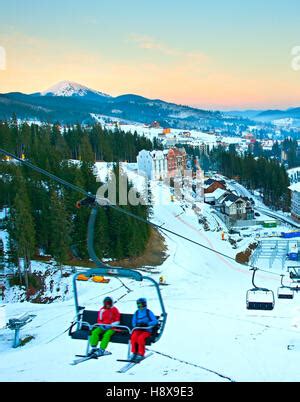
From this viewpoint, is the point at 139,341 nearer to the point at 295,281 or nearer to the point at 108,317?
the point at 108,317

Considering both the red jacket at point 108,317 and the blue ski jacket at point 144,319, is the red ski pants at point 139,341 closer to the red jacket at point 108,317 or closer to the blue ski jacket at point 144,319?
the blue ski jacket at point 144,319

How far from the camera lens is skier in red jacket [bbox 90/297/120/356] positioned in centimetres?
891

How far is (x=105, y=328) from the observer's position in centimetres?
905

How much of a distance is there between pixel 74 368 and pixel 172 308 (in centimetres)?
964

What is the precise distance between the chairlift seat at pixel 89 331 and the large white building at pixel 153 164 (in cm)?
6447

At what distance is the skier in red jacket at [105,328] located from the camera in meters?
8.91

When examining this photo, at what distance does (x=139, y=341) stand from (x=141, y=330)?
21 cm

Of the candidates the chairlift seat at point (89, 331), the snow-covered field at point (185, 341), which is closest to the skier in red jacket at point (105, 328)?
the chairlift seat at point (89, 331)

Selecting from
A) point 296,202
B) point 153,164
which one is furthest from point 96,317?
point 153,164

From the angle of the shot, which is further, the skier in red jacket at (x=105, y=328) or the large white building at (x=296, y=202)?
the large white building at (x=296, y=202)

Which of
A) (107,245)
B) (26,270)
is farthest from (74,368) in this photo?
(107,245)

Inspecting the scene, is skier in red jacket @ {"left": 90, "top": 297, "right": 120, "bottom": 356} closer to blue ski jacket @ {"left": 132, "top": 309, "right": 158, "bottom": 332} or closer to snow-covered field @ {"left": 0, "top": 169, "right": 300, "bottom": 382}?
blue ski jacket @ {"left": 132, "top": 309, "right": 158, "bottom": 332}

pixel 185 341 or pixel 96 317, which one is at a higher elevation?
pixel 96 317

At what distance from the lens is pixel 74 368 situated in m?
12.3
